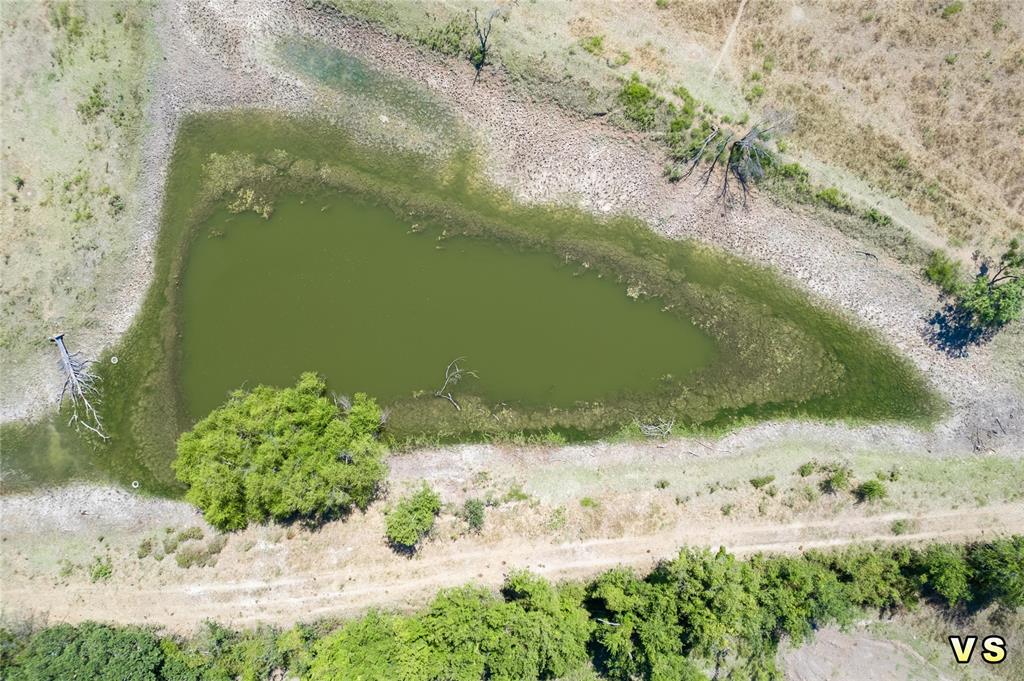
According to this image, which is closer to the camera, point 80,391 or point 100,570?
point 100,570

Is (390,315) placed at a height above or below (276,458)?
above

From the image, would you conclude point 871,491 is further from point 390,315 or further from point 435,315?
point 390,315

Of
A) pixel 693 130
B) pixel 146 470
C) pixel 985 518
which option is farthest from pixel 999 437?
pixel 146 470

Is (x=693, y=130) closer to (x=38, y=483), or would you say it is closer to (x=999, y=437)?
(x=999, y=437)

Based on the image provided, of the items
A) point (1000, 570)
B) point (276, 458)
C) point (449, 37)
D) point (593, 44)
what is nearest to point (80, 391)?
point (276, 458)

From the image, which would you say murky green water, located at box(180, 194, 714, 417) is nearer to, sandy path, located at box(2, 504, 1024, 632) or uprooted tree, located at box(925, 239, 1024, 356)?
sandy path, located at box(2, 504, 1024, 632)
